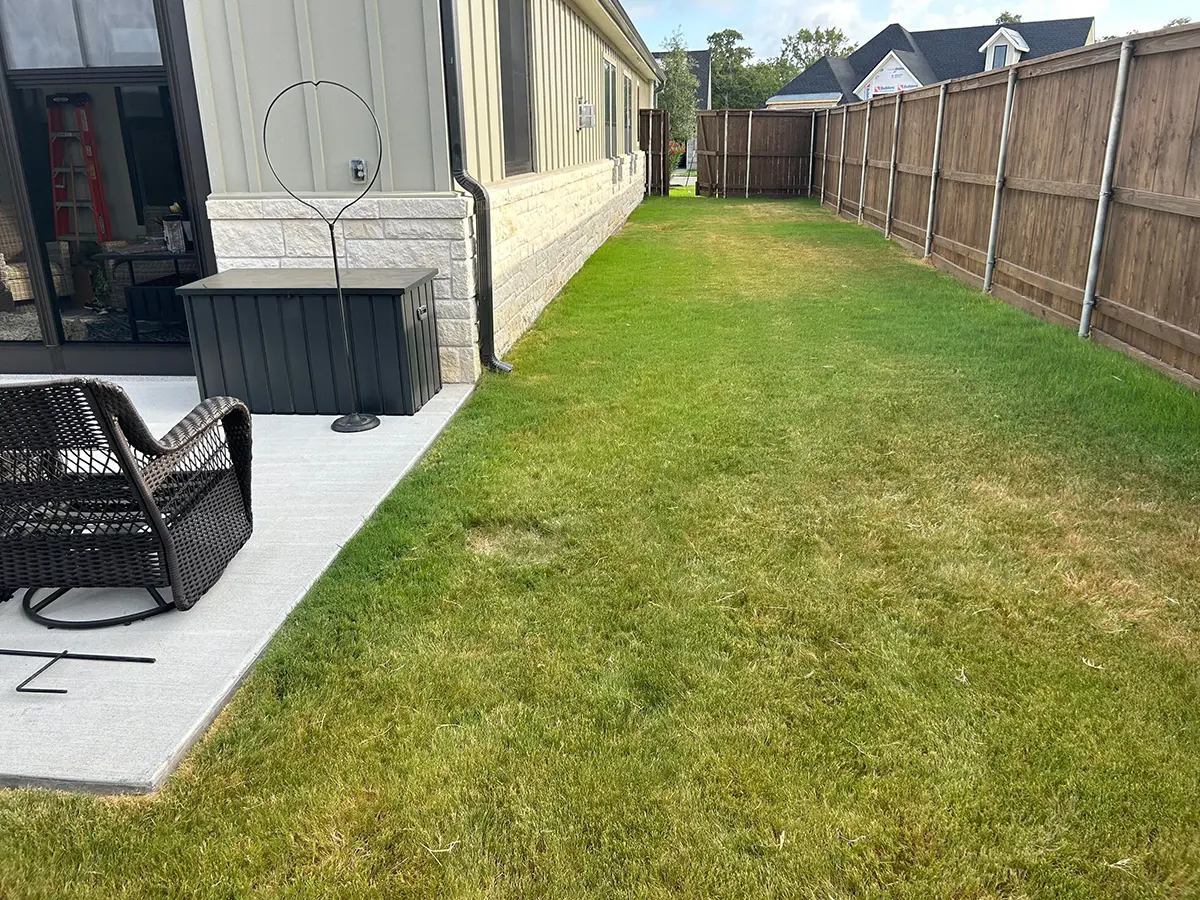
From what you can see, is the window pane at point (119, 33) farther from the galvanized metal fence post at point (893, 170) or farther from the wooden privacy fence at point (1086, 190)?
the galvanized metal fence post at point (893, 170)

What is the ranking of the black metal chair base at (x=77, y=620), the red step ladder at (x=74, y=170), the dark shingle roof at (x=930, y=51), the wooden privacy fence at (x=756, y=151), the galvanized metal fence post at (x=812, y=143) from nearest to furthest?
the black metal chair base at (x=77, y=620) → the red step ladder at (x=74, y=170) → the galvanized metal fence post at (x=812, y=143) → the wooden privacy fence at (x=756, y=151) → the dark shingle roof at (x=930, y=51)

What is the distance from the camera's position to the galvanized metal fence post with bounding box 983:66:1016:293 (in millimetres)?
8039

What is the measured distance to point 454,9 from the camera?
493 centimetres

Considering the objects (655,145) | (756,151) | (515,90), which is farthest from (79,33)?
(655,145)

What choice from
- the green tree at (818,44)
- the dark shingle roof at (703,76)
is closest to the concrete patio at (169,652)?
the dark shingle roof at (703,76)

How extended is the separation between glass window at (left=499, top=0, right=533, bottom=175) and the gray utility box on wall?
2.43 m

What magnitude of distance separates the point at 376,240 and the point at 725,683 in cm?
394

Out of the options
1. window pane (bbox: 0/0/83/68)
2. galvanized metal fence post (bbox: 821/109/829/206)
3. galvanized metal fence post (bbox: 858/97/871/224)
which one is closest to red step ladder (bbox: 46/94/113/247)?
window pane (bbox: 0/0/83/68)

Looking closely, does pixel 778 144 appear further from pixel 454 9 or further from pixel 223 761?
pixel 223 761

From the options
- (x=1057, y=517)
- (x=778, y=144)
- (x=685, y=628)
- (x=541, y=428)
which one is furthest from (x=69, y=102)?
(x=778, y=144)

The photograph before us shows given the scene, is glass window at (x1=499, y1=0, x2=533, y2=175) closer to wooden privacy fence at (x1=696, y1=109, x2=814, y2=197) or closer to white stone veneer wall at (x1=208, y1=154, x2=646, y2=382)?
white stone veneer wall at (x1=208, y1=154, x2=646, y2=382)

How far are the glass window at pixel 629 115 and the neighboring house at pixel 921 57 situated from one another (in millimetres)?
26022

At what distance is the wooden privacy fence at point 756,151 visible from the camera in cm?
2092

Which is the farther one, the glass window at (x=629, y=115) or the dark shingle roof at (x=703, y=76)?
the dark shingle roof at (x=703, y=76)
